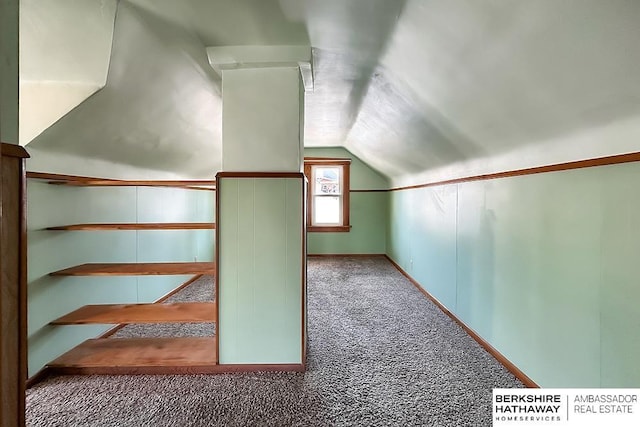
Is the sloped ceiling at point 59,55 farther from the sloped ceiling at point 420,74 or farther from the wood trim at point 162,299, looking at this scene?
the wood trim at point 162,299

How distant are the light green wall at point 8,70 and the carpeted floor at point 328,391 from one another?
155cm

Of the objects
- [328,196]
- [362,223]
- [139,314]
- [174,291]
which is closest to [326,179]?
[328,196]

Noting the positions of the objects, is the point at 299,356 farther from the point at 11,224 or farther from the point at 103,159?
the point at 103,159

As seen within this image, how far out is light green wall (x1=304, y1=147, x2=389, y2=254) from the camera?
7.15m

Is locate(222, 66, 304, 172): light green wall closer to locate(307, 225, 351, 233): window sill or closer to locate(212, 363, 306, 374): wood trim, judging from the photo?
locate(212, 363, 306, 374): wood trim

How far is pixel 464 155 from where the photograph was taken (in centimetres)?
304

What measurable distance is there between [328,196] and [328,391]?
206 inches

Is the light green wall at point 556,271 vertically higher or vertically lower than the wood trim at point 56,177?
lower

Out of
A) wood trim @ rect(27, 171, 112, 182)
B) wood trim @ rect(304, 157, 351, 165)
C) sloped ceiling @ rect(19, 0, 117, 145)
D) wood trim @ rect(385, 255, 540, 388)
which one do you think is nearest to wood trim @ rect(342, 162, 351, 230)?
wood trim @ rect(304, 157, 351, 165)

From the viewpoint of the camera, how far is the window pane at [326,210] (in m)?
7.24

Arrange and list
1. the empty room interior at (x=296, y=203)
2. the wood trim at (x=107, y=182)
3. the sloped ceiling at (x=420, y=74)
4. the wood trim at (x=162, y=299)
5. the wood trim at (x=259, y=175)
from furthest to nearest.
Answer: the wood trim at (x=162, y=299) → the wood trim at (x=259, y=175) → the wood trim at (x=107, y=182) → the empty room interior at (x=296, y=203) → the sloped ceiling at (x=420, y=74)

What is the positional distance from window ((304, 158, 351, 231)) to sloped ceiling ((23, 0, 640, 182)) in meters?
3.46

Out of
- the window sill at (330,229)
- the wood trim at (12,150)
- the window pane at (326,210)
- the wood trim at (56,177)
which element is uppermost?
the wood trim at (56,177)

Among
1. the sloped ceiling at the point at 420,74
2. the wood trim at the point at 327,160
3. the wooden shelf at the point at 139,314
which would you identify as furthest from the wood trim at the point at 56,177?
the wood trim at the point at 327,160
